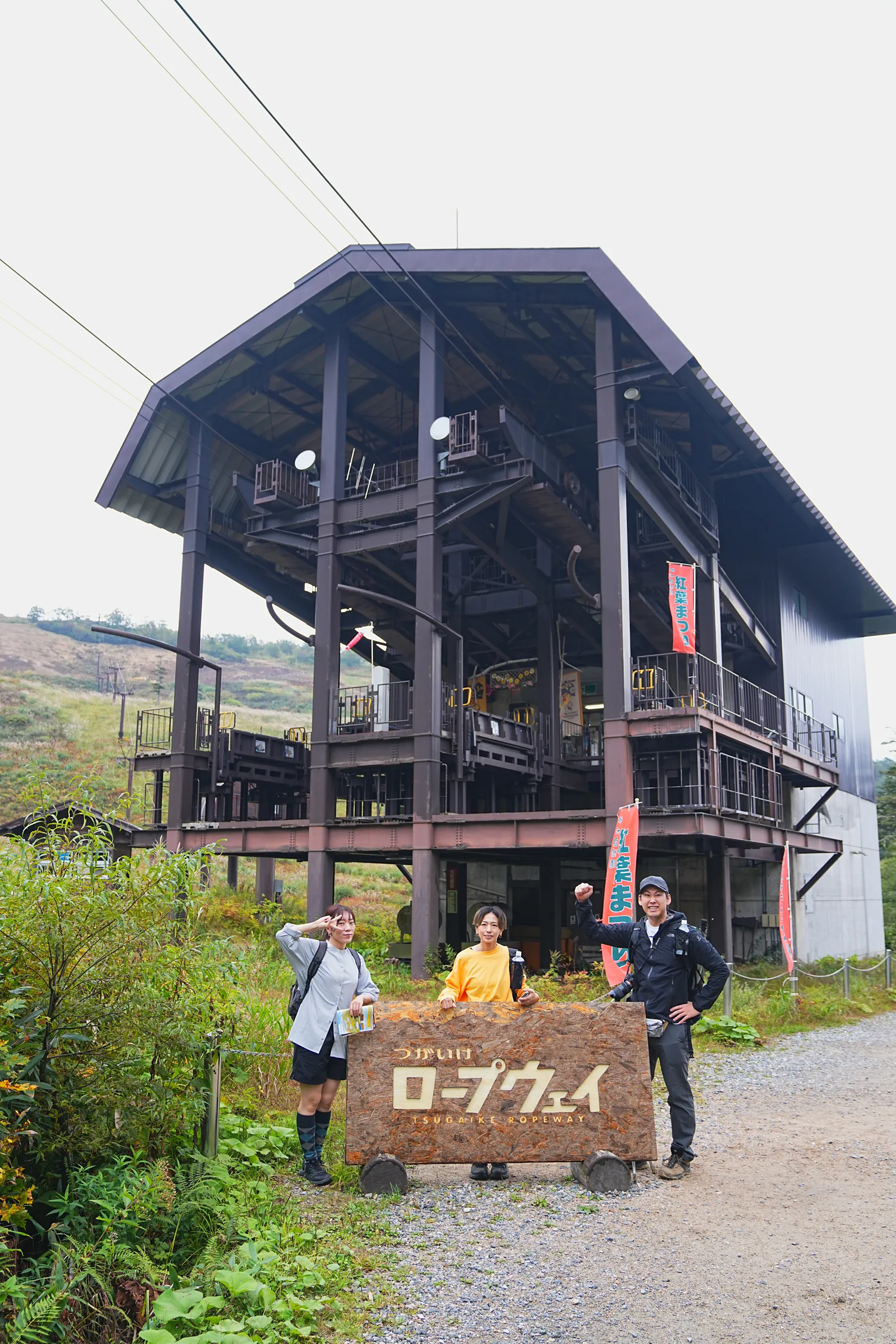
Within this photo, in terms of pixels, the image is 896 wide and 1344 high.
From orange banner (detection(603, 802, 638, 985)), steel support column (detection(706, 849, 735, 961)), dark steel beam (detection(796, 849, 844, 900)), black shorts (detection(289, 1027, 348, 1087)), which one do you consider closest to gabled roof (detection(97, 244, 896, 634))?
orange banner (detection(603, 802, 638, 985))

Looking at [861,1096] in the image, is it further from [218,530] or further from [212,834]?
[218,530]

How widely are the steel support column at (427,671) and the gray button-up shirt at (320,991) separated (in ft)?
42.0

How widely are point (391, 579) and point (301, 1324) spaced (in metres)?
26.7

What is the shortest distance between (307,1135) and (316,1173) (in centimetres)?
25

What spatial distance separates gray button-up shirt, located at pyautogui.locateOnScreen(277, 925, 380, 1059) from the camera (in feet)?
23.3

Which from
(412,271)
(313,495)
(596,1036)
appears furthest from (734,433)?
(596,1036)

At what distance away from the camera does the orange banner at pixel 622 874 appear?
17.9 metres

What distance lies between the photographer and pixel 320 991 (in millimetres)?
7191

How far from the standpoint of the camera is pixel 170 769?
2534cm

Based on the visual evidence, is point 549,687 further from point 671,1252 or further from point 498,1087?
point 671,1252

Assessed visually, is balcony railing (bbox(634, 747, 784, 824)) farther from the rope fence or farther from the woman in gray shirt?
the woman in gray shirt

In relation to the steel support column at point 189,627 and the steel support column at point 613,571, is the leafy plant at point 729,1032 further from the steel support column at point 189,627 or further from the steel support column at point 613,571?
the steel support column at point 189,627

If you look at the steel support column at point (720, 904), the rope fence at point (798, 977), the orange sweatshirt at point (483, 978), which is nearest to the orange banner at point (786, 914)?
the rope fence at point (798, 977)

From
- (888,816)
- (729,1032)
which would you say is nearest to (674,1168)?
(729,1032)
